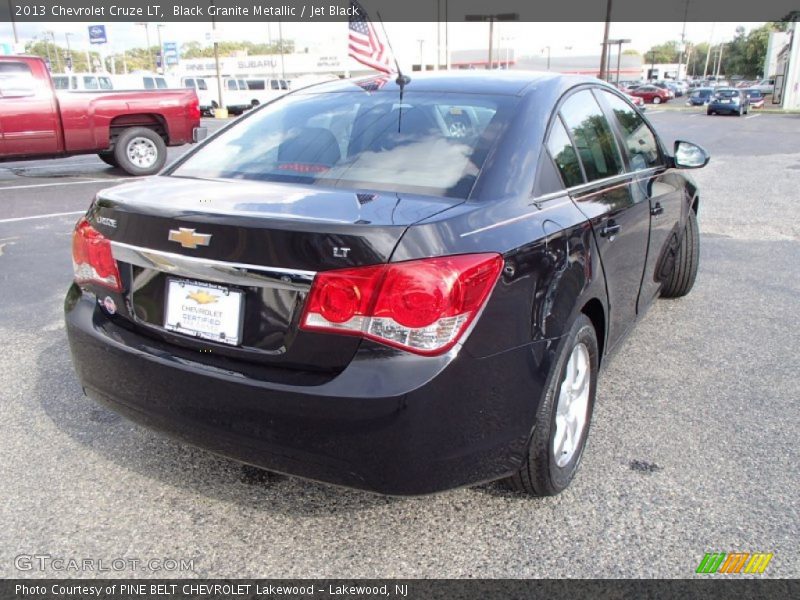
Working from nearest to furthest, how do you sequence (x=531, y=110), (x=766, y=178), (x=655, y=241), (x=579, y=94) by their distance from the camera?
(x=531, y=110), (x=579, y=94), (x=655, y=241), (x=766, y=178)

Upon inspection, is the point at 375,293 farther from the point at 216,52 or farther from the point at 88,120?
the point at 216,52

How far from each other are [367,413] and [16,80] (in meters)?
11.2

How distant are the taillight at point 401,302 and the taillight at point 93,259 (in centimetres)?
89

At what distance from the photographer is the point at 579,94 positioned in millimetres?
3152

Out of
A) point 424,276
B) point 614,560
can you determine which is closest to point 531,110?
point 424,276

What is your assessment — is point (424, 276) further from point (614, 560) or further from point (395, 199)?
point (614, 560)

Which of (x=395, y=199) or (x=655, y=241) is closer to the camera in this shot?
(x=395, y=199)

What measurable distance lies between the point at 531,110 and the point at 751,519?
173 cm

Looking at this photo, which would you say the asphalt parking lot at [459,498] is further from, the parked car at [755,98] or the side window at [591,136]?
the parked car at [755,98]

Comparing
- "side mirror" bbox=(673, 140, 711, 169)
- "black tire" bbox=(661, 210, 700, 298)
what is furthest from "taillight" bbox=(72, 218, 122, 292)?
"black tire" bbox=(661, 210, 700, 298)

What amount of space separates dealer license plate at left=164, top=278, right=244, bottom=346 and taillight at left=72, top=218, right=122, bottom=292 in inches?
12.2

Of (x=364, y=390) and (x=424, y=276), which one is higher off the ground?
(x=424, y=276)

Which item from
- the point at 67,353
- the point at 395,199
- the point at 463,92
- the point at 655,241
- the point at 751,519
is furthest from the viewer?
the point at 67,353

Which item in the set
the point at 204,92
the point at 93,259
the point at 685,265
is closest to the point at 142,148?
the point at 685,265
